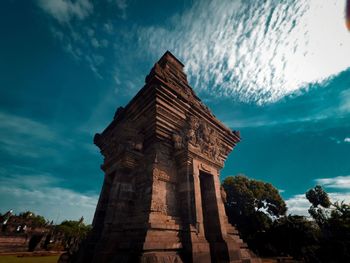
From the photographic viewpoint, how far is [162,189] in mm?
4992

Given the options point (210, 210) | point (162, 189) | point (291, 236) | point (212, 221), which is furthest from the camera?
point (291, 236)

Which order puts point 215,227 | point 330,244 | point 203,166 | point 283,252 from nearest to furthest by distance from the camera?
point 215,227 → point 203,166 → point 330,244 → point 283,252

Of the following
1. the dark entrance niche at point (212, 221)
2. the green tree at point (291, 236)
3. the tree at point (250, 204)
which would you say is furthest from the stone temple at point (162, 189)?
the tree at point (250, 204)

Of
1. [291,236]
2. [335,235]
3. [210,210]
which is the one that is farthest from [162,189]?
[291,236]

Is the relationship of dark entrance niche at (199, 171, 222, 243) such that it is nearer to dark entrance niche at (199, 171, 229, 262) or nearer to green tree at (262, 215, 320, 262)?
dark entrance niche at (199, 171, 229, 262)

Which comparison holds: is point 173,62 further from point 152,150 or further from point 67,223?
point 67,223

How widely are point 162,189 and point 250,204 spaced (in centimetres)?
2555

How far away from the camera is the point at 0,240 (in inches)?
717

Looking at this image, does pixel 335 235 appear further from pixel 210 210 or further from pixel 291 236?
pixel 210 210

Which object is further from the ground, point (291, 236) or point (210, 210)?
point (210, 210)

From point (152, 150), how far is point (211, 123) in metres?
2.93

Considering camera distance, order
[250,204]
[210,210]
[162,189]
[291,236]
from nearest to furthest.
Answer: [162,189]
[210,210]
[291,236]
[250,204]

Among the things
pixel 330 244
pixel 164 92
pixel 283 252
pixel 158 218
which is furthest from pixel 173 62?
pixel 283 252

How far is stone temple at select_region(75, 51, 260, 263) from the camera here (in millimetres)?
4105
